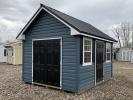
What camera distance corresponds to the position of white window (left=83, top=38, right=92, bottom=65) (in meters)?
7.86

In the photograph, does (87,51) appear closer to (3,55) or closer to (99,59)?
(99,59)

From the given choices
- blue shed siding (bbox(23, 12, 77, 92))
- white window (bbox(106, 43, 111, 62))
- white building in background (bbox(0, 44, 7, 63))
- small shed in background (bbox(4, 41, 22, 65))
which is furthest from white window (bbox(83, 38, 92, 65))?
white building in background (bbox(0, 44, 7, 63))

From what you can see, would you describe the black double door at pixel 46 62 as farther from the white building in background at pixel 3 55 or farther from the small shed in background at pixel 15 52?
the white building in background at pixel 3 55

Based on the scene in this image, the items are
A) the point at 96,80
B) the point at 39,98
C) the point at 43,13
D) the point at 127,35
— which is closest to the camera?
the point at 39,98

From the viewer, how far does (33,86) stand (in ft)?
28.9

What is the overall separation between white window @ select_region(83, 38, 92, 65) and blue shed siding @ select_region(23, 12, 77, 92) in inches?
28.5

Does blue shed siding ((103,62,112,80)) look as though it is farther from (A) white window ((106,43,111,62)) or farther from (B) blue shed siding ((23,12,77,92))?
(B) blue shed siding ((23,12,77,92))

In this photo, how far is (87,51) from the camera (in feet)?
26.7

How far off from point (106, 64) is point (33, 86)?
16.4 ft

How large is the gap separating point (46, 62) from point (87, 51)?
217 centimetres

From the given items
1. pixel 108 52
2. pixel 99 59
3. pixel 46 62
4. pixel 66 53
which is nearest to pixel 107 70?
pixel 108 52

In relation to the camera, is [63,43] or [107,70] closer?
[63,43]

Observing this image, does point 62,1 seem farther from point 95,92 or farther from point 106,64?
point 95,92

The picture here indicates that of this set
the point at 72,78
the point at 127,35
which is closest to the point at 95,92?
the point at 72,78
